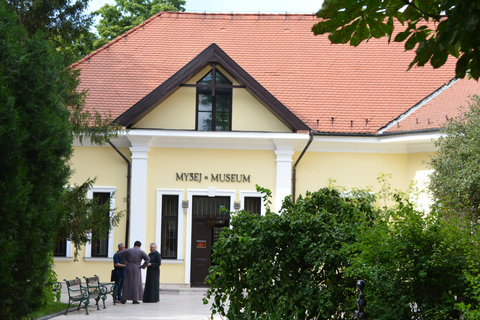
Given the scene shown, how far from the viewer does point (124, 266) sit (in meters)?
17.1

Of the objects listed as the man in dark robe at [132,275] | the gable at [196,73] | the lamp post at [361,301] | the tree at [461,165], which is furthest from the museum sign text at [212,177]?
the lamp post at [361,301]

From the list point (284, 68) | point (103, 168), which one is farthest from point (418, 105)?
point (103, 168)

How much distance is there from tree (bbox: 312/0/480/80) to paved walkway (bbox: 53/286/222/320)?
920 cm

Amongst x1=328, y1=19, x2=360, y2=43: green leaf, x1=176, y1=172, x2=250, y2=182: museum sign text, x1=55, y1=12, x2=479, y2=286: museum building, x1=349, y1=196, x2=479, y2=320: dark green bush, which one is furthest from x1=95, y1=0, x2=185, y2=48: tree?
x1=328, y1=19, x2=360, y2=43: green leaf

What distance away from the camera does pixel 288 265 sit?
9.07 meters

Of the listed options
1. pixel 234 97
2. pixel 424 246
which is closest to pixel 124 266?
pixel 234 97

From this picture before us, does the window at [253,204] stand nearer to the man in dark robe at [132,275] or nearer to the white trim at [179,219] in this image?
the white trim at [179,219]

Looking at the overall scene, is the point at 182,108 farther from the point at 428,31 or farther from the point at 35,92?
the point at 428,31

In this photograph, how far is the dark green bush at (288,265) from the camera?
8.64 m

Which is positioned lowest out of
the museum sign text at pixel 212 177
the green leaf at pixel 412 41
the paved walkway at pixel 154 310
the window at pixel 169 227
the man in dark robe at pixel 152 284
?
the paved walkway at pixel 154 310

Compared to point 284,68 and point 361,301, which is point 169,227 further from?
point 361,301

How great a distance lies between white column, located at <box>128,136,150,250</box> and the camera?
68.3ft

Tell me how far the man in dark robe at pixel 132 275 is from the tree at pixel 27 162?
795cm

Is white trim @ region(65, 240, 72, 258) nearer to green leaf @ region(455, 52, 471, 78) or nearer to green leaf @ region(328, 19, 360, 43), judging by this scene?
green leaf @ region(328, 19, 360, 43)
